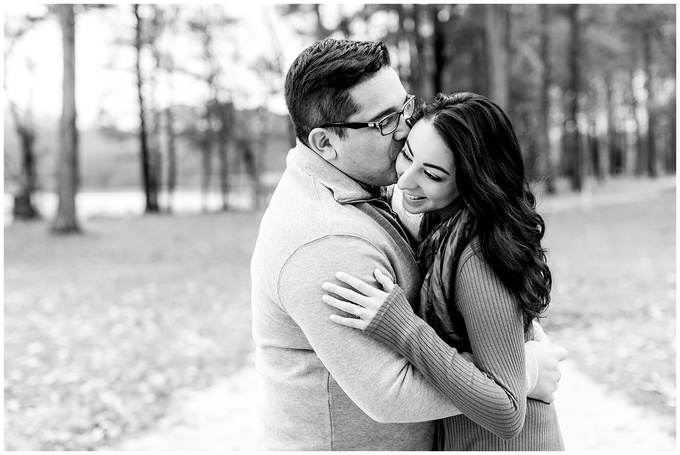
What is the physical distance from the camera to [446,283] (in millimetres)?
1785

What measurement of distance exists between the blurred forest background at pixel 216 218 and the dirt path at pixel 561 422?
194 mm

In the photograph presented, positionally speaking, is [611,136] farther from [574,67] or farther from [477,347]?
[477,347]

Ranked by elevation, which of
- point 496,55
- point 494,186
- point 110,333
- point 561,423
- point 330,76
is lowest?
point 561,423

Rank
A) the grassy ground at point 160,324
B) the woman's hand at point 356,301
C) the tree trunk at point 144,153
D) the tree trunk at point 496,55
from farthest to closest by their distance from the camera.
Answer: the tree trunk at point 144,153, the tree trunk at point 496,55, the grassy ground at point 160,324, the woman's hand at point 356,301

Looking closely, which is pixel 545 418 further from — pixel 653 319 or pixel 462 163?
pixel 653 319

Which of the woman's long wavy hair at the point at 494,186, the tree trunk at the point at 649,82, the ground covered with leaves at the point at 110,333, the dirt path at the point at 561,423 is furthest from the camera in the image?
the tree trunk at the point at 649,82

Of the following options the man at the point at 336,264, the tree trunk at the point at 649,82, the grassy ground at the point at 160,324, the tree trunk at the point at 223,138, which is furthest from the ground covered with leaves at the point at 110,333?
the tree trunk at the point at 649,82

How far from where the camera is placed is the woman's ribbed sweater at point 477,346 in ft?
5.48

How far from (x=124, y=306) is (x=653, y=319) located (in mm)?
6727

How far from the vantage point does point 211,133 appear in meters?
29.0

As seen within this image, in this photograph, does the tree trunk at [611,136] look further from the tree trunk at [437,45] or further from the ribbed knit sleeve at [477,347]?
the ribbed knit sleeve at [477,347]

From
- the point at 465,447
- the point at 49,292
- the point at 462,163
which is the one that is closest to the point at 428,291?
the point at 462,163

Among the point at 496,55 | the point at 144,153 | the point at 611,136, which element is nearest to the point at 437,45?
the point at 496,55

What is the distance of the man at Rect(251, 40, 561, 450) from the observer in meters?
1.69
